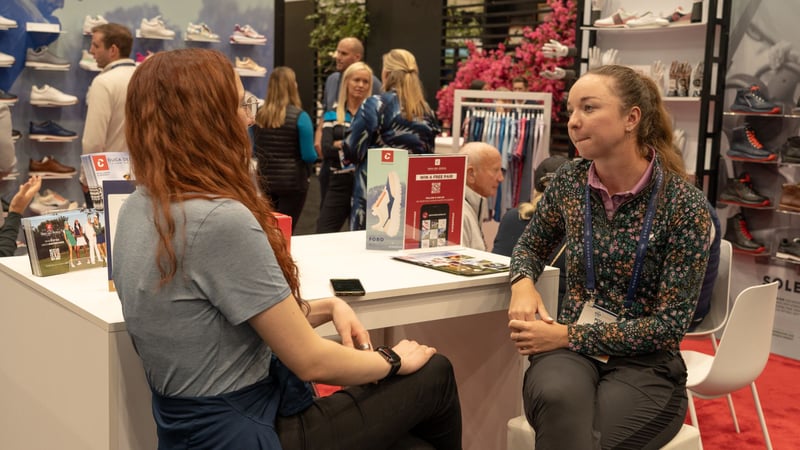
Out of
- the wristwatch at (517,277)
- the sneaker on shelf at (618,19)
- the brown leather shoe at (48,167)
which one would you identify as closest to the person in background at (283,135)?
the brown leather shoe at (48,167)

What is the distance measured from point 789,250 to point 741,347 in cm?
251

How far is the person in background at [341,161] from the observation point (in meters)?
5.96

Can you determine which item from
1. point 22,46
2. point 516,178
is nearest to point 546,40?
point 516,178

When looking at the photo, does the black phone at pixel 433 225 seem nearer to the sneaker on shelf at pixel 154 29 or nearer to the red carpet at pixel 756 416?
the red carpet at pixel 756 416

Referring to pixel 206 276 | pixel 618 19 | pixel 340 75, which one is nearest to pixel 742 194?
pixel 618 19

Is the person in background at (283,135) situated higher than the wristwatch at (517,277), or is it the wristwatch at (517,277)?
the person in background at (283,135)

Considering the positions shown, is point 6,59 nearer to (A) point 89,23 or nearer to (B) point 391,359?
(A) point 89,23

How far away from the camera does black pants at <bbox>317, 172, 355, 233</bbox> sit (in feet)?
19.5

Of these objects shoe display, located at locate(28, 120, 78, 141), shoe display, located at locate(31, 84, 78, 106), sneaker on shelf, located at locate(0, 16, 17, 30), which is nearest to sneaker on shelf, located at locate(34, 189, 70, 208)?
shoe display, located at locate(28, 120, 78, 141)

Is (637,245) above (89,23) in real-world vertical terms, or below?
below

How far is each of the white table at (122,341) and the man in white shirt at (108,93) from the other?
276cm

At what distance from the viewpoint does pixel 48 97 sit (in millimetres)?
6715

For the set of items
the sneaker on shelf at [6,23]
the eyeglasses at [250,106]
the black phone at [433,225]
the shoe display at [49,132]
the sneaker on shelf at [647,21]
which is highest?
the sneaker on shelf at [647,21]

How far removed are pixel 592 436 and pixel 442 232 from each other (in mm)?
1164
